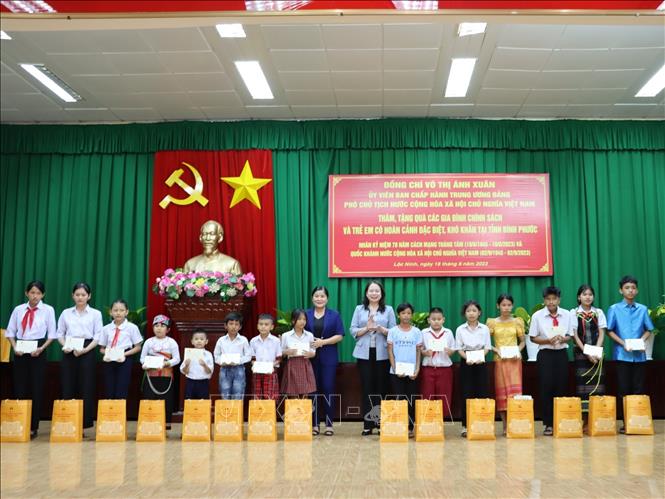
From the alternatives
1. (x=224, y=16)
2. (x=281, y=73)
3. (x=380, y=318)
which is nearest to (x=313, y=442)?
(x=380, y=318)

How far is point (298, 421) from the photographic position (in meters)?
5.02

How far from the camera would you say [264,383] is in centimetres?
571

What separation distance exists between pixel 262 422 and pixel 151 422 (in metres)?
0.84

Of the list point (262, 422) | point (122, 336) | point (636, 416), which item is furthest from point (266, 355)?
point (636, 416)

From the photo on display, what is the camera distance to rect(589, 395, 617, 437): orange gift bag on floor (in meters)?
5.21

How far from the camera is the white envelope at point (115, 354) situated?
5574 millimetres

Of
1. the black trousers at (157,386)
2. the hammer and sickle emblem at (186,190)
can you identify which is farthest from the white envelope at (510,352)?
the hammer and sickle emblem at (186,190)

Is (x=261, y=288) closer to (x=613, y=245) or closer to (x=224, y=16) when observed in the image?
(x=613, y=245)

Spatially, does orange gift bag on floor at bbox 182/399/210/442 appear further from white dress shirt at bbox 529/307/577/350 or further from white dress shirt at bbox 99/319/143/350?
white dress shirt at bbox 529/307/577/350

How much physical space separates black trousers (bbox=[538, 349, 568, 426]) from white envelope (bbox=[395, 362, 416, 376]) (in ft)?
3.65

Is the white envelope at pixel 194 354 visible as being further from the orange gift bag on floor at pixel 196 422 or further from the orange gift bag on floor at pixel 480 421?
the orange gift bag on floor at pixel 480 421

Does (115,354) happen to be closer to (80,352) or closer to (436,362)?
(80,352)

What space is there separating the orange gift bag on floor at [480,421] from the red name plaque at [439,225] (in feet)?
8.06

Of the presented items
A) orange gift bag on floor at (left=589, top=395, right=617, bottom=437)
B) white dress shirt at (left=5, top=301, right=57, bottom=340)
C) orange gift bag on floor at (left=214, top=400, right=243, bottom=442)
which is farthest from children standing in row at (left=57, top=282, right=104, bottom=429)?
orange gift bag on floor at (left=589, top=395, right=617, bottom=437)
